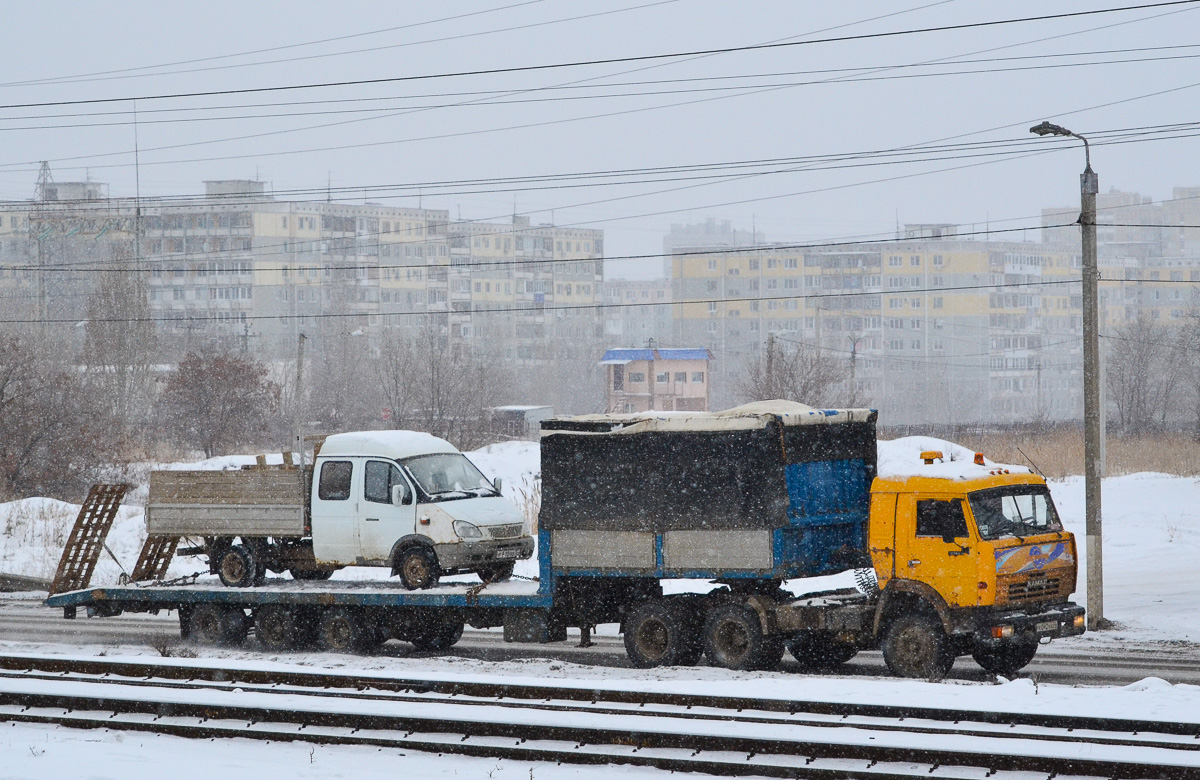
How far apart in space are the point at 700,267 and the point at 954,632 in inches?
5190

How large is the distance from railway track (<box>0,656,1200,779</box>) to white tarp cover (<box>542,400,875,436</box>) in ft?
12.5

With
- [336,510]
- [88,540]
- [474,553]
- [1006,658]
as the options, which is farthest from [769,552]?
[88,540]

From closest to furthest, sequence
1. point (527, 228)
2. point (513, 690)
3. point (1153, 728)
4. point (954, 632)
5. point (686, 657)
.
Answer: point (1153, 728) → point (513, 690) → point (954, 632) → point (686, 657) → point (527, 228)

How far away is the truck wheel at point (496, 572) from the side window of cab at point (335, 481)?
2134 millimetres

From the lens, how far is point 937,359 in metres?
134

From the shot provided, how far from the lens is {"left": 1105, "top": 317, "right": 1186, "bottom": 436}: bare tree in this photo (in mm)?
73938

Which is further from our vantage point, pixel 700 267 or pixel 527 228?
pixel 527 228

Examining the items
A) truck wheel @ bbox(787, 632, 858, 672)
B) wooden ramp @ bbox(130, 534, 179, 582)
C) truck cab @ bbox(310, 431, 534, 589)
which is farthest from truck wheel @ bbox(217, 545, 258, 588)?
truck wheel @ bbox(787, 632, 858, 672)

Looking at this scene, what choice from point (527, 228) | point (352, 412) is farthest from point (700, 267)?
point (352, 412)

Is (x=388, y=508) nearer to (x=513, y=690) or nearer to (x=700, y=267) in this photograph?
Answer: (x=513, y=690)

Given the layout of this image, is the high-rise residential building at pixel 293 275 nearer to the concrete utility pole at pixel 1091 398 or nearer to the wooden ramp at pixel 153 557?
the wooden ramp at pixel 153 557

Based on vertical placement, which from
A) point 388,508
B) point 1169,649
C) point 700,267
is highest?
point 700,267

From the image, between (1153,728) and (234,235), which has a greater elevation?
(234,235)

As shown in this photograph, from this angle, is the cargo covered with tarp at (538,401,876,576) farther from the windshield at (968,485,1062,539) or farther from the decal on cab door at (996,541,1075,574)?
the decal on cab door at (996,541,1075,574)
